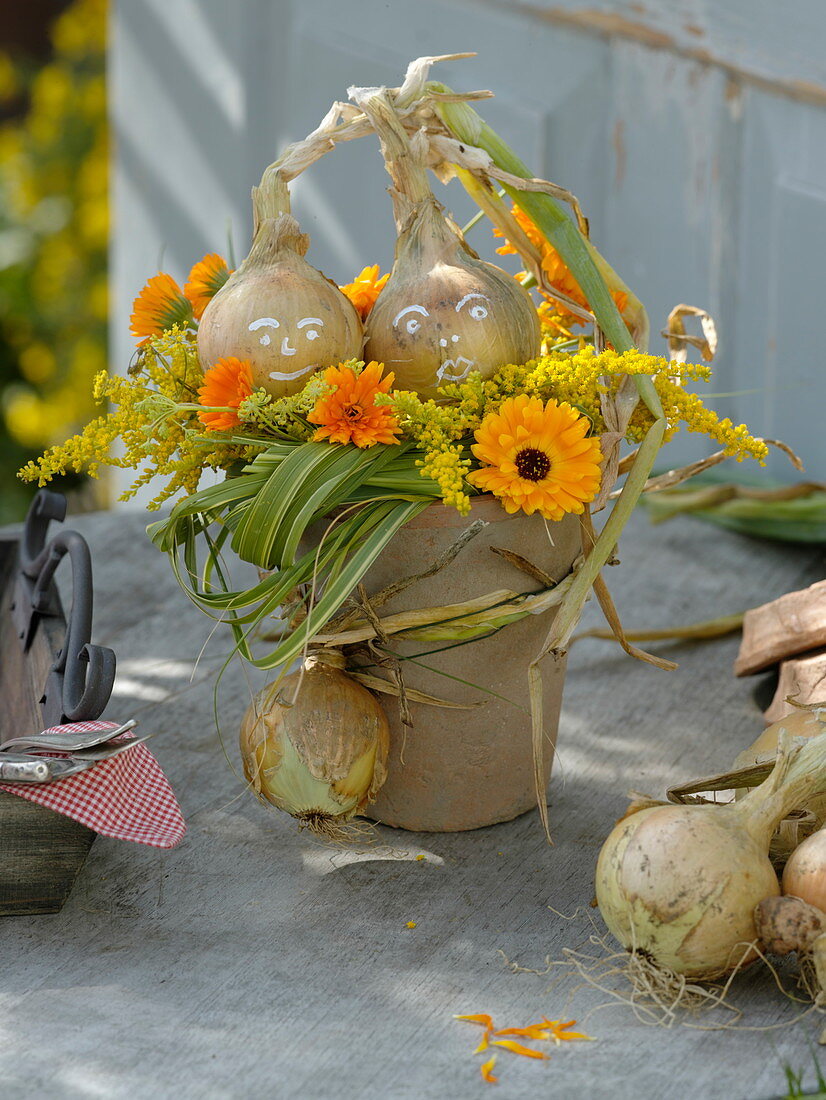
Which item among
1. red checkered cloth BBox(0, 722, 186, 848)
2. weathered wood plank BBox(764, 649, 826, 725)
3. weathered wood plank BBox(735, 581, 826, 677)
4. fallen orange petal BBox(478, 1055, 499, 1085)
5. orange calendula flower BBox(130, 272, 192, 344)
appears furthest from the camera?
weathered wood plank BBox(735, 581, 826, 677)

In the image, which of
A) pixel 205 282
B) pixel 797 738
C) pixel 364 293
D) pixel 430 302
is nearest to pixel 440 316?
pixel 430 302

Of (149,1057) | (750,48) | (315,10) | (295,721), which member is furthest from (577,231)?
(315,10)

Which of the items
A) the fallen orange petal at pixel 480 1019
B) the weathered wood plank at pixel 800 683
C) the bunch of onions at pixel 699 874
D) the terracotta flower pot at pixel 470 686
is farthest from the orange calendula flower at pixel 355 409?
the weathered wood plank at pixel 800 683

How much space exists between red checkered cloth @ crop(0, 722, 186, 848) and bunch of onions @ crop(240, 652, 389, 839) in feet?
0.49

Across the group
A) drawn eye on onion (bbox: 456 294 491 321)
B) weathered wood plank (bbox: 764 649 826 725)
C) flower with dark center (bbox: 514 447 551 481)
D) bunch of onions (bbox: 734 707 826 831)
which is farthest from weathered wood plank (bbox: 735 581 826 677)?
drawn eye on onion (bbox: 456 294 491 321)

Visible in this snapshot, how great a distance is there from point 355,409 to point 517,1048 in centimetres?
77

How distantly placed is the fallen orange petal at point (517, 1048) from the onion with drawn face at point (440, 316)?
2.67ft

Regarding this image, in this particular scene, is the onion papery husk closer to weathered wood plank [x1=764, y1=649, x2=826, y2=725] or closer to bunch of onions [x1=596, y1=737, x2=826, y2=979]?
bunch of onions [x1=596, y1=737, x2=826, y2=979]

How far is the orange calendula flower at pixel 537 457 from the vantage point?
5.20 feet

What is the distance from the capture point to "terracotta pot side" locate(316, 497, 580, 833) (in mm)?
1710

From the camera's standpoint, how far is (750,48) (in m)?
2.94

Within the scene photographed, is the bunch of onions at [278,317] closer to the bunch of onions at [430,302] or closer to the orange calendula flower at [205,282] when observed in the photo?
the bunch of onions at [430,302]

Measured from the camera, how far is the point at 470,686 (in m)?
1.76

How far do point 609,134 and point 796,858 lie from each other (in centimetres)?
236
